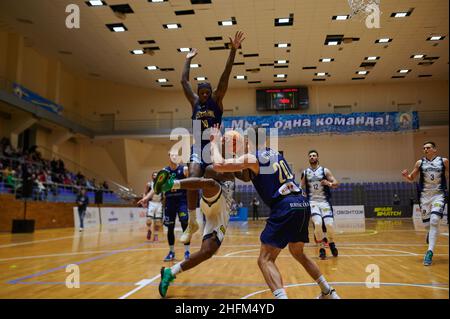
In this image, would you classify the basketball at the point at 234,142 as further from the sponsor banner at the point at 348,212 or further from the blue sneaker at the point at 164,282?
the sponsor banner at the point at 348,212

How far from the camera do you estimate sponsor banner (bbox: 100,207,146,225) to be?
20.7 metres

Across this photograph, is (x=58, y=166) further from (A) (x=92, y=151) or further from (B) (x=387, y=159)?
(B) (x=387, y=159)

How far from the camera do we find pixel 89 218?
18656 mm

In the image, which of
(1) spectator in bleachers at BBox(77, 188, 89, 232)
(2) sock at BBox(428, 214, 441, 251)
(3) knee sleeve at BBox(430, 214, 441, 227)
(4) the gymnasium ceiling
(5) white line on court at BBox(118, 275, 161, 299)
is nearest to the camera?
(5) white line on court at BBox(118, 275, 161, 299)

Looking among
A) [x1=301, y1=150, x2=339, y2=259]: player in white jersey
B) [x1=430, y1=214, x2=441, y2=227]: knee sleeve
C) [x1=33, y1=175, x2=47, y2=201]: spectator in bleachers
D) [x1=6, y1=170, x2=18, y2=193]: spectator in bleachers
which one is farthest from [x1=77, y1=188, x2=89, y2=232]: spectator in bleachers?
[x1=430, y1=214, x2=441, y2=227]: knee sleeve

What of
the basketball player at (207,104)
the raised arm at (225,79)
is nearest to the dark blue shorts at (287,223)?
the basketball player at (207,104)

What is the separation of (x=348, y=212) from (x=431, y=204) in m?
15.3

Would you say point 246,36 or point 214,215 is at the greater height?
point 246,36

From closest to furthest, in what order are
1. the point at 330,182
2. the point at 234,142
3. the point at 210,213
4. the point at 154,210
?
the point at 234,142
the point at 210,213
the point at 330,182
the point at 154,210

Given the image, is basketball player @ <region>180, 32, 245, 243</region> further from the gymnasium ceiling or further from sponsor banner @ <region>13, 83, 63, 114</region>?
sponsor banner @ <region>13, 83, 63, 114</region>

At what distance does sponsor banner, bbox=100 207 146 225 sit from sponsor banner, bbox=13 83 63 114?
8372 mm

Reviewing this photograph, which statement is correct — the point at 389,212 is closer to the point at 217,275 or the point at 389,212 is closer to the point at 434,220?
the point at 434,220

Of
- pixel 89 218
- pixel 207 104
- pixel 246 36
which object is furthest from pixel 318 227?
pixel 246 36

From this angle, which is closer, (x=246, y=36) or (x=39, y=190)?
(x=39, y=190)
